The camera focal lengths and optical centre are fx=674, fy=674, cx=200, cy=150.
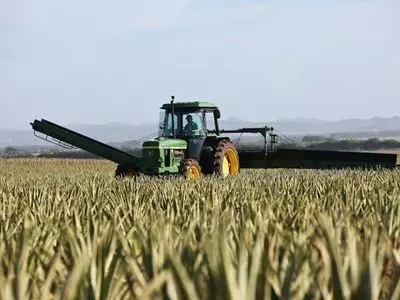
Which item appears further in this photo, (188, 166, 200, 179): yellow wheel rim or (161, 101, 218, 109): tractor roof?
Answer: (161, 101, 218, 109): tractor roof

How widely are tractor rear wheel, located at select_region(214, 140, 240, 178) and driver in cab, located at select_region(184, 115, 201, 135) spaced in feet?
1.74

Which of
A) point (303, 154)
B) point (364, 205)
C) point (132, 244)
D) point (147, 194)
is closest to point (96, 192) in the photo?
point (147, 194)

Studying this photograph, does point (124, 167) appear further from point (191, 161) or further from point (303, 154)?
point (303, 154)

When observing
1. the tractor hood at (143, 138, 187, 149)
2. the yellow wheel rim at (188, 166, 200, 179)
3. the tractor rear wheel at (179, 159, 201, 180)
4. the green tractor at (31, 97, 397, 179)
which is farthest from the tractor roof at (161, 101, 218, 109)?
the yellow wheel rim at (188, 166, 200, 179)

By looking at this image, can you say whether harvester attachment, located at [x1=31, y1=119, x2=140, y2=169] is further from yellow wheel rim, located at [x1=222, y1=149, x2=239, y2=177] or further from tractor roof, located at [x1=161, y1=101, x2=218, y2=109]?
yellow wheel rim, located at [x1=222, y1=149, x2=239, y2=177]

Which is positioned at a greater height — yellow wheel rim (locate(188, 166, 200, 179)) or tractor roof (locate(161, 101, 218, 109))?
tractor roof (locate(161, 101, 218, 109))

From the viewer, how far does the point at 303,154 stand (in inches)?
602

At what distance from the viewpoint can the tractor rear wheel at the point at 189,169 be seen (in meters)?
12.0

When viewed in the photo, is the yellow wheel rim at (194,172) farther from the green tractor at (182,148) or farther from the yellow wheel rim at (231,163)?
the yellow wheel rim at (231,163)

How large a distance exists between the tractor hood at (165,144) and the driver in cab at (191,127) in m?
0.43

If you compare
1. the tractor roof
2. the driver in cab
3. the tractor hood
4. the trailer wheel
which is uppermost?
the tractor roof

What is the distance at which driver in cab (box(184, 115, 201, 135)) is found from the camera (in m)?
13.3

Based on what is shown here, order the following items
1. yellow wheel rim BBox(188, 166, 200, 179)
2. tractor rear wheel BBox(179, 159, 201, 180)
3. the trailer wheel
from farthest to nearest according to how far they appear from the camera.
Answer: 1. the trailer wheel
2. yellow wheel rim BBox(188, 166, 200, 179)
3. tractor rear wheel BBox(179, 159, 201, 180)

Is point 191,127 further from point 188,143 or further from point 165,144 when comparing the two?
point 165,144
